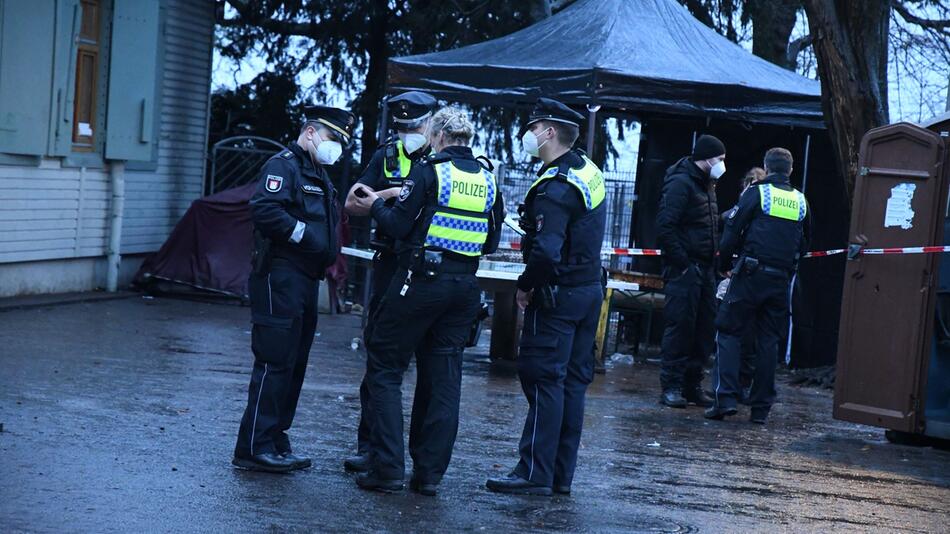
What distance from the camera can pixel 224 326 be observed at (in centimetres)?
1383

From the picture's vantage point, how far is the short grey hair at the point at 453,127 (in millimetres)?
6723

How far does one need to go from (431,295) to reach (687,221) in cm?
452

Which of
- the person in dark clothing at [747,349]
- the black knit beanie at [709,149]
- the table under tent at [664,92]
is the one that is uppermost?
the table under tent at [664,92]

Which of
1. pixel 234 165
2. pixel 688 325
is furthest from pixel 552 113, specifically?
pixel 234 165

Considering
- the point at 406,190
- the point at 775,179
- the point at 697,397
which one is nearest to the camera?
the point at 406,190

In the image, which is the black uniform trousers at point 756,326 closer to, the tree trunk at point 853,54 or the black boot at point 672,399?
the black boot at point 672,399

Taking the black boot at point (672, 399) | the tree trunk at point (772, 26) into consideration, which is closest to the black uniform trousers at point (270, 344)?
the black boot at point (672, 399)

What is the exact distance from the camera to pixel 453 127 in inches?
265

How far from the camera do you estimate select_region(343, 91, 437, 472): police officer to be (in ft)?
23.3

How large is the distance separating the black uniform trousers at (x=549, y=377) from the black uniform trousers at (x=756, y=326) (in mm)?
3363

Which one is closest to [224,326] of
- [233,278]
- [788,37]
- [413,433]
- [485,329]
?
[233,278]

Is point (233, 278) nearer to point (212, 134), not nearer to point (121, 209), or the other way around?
point (121, 209)

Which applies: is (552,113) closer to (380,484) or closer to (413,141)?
(413,141)

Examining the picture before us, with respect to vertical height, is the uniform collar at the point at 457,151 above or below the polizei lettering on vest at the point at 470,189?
above
